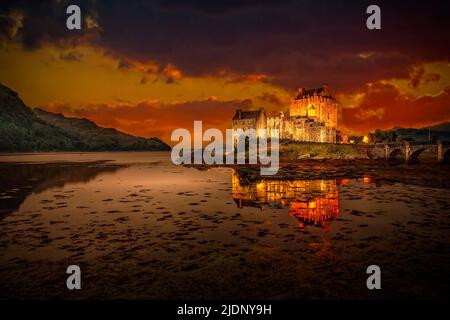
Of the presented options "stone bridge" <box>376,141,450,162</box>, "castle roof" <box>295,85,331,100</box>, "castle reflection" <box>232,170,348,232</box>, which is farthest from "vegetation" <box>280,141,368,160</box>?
"castle reflection" <box>232,170,348,232</box>

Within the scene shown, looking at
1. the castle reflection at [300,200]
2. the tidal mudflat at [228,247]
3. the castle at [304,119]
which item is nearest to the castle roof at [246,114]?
the castle at [304,119]

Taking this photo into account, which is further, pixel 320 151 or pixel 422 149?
pixel 320 151

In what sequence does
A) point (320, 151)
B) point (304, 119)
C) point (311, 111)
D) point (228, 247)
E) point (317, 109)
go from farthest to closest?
point (311, 111) < point (317, 109) < point (304, 119) < point (320, 151) < point (228, 247)

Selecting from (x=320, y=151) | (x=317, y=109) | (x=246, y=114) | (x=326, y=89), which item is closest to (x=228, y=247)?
(x=320, y=151)

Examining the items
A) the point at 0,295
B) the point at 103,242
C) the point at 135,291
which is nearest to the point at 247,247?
the point at 135,291

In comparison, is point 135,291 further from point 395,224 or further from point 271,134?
point 271,134

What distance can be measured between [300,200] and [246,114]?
10275 centimetres

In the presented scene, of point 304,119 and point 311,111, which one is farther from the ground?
point 311,111

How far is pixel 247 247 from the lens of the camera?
1400cm

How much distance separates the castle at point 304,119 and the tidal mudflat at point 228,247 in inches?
3481

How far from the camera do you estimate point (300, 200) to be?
25.7 metres

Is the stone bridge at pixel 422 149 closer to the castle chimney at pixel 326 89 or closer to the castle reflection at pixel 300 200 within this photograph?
the castle chimney at pixel 326 89

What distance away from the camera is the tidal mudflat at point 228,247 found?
32.0 feet

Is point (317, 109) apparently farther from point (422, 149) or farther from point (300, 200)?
point (300, 200)
